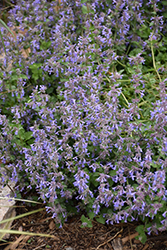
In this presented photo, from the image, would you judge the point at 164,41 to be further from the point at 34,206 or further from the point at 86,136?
the point at 34,206

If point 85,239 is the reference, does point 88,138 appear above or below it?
above

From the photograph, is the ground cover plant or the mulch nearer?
the ground cover plant

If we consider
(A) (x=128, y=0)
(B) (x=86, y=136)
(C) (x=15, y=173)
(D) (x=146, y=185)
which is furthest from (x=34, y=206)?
(A) (x=128, y=0)

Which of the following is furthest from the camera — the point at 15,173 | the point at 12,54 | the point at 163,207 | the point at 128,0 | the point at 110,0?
the point at 110,0

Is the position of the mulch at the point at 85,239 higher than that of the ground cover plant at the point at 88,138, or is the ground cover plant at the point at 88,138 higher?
the ground cover plant at the point at 88,138

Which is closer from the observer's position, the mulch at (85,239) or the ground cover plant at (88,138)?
the ground cover plant at (88,138)

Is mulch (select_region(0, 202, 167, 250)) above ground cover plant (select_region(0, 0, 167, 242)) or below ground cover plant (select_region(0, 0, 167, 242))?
below

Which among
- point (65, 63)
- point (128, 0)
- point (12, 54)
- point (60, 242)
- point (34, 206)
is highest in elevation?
point (128, 0)

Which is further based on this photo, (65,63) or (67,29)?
(67,29)
